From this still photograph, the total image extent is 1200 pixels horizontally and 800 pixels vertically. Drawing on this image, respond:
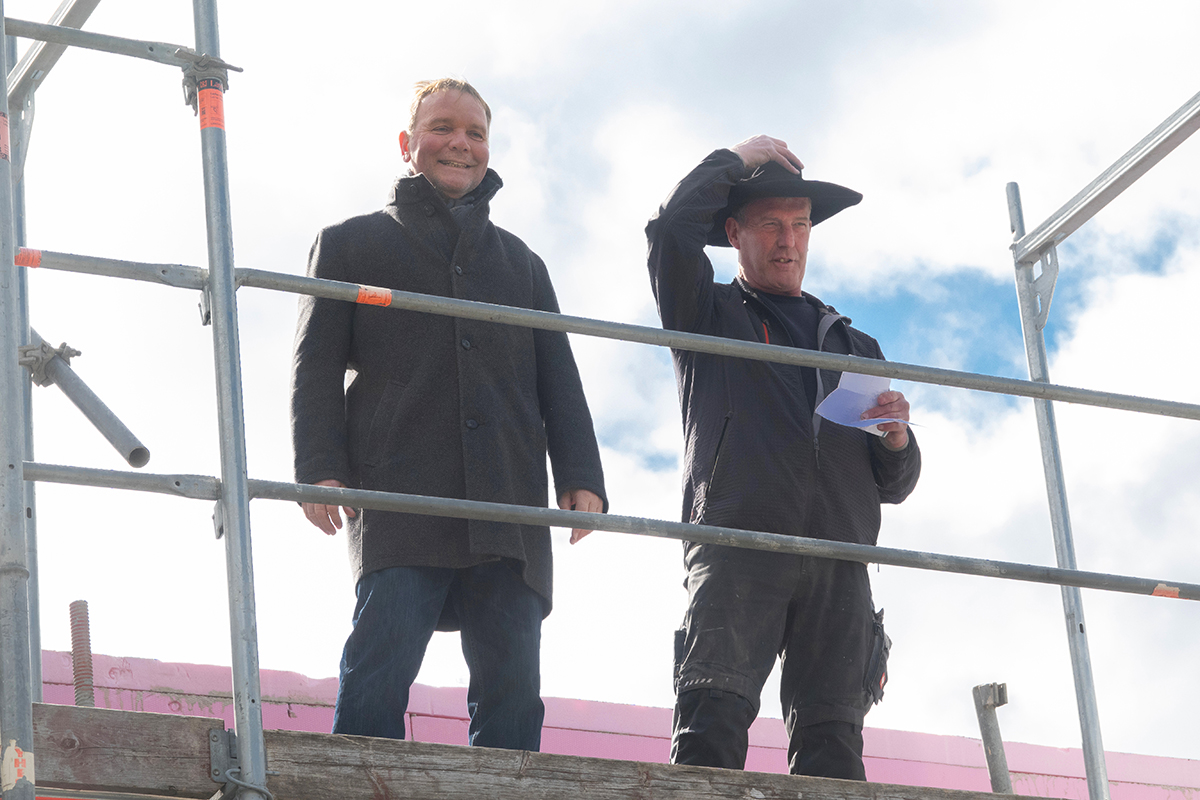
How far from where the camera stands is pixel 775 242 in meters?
3.54

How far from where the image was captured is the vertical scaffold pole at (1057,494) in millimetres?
4102

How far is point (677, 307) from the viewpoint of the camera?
3.34m

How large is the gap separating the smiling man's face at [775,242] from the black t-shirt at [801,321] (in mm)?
28

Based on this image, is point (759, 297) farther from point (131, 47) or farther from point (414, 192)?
point (131, 47)

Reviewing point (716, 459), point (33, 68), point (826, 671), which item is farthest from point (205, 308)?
point (33, 68)

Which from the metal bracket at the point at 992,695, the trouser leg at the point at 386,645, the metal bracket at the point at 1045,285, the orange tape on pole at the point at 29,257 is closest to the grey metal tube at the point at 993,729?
the metal bracket at the point at 992,695

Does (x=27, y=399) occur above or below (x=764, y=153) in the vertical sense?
below

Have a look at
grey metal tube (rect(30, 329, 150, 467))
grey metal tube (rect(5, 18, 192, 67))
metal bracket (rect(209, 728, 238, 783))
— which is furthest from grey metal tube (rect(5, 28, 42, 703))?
metal bracket (rect(209, 728, 238, 783))

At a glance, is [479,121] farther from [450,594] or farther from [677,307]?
[450,594]

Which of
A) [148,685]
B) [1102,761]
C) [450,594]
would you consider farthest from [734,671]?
[148,685]

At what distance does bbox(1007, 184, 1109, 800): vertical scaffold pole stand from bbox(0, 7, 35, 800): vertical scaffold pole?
9.34 feet

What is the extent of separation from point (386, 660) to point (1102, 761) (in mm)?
2296

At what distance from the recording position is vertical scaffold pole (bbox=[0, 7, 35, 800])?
2025mm

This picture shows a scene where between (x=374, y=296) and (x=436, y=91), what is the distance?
3.36ft
